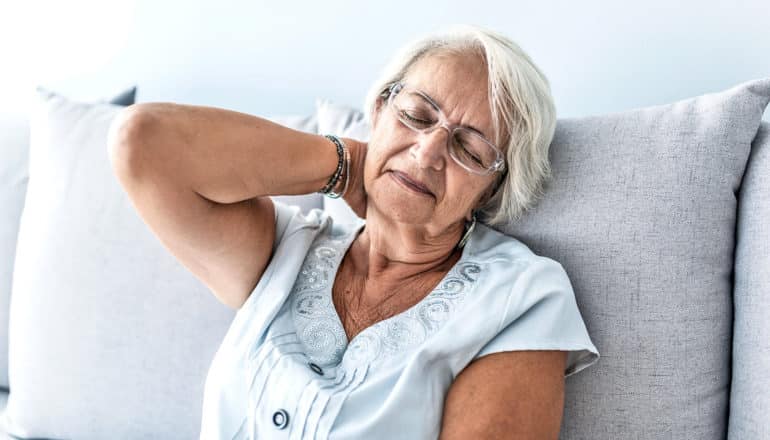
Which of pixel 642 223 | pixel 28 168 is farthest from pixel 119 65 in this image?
pixel 642 223

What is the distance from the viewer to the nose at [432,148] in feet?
4.24

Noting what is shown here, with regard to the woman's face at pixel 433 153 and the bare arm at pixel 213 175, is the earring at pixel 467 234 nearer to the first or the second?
the woman's face at pixel 433 153

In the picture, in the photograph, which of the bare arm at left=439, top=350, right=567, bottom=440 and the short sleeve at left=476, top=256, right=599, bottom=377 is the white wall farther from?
the bare arm at left=439, top=350, right=567, bottom=440

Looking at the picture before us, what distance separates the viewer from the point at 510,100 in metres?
1.33

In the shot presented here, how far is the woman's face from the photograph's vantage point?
4.29ft

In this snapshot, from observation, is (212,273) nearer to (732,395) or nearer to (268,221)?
(268,221)

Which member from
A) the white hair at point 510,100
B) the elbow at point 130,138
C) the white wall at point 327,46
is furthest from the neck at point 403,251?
the white wall at point 327,46

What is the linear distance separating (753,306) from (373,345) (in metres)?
0.62

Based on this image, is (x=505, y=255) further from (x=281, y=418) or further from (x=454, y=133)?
(x=281, y=418)

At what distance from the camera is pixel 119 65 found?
2.23 metres

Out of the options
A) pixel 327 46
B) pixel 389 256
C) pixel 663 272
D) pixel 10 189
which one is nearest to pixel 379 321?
pixel 389 256

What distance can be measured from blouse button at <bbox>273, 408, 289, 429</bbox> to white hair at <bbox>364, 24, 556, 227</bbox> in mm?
522

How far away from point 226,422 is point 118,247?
0.51 meters

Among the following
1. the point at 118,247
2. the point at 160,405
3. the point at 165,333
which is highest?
the point at 118,247
